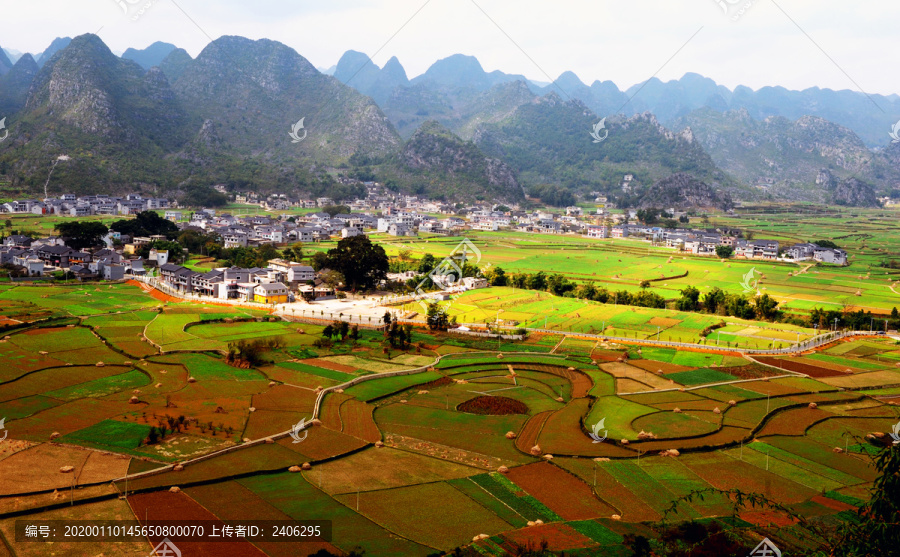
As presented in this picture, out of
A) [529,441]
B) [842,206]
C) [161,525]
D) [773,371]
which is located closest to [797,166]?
[842,206]

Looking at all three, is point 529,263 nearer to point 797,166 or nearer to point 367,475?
point 367,475

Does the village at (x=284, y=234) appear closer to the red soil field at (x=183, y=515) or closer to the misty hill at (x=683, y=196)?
the misty hill at (x=683, y=196)

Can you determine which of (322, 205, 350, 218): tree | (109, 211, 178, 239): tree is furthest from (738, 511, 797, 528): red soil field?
(322, 205, 350, 218): tree

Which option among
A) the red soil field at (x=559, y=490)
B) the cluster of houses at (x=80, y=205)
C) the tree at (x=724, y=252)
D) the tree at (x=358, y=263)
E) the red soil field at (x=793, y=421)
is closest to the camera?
the red soil field at (x=559, y=490)

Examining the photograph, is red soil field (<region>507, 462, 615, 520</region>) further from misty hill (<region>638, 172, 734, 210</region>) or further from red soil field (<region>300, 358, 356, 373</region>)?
misty hill (<region>638, 172, 734, 210</region>)

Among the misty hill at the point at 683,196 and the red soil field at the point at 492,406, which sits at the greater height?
the misty hill at the point at 683,196

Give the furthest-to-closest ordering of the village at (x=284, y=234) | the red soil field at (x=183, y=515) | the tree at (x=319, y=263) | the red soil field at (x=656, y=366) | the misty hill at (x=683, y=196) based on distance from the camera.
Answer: the misty hill at (x=683, y=196) → the tree at (x=319, y=263) → the village at (x=284, y=234) → the red soil field at (x=656, y=366) → the red soil field at (x=183, y=515)

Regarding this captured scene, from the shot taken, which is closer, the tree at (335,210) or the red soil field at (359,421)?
the red soil field at (359,421)

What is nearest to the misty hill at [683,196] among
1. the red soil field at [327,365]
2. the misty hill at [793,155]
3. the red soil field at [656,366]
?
the misty hill at [793,155]
